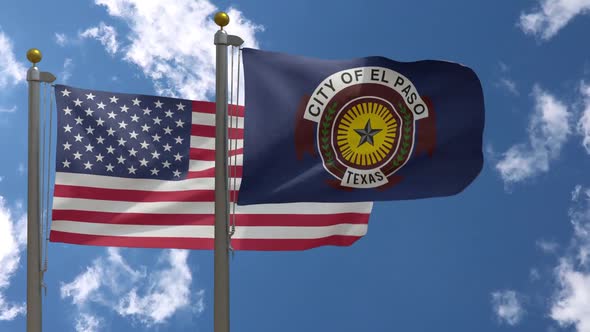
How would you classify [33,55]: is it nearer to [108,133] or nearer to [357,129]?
[108,133]

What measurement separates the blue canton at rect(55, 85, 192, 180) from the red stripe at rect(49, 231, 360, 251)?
2.35ft

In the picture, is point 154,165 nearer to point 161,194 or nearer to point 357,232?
point 161,194

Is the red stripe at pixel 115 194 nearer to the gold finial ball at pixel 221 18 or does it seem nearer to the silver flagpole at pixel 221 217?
the silver flagpole at pixel 221 217

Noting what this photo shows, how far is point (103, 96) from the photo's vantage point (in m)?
10.6

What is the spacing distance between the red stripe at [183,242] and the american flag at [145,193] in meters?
0.01

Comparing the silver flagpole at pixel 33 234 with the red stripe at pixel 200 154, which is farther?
the red stripe at pixel 200 154

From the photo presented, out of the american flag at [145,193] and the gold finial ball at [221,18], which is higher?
the gold finial ball at [221,18]

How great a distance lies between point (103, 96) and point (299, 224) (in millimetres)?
2635

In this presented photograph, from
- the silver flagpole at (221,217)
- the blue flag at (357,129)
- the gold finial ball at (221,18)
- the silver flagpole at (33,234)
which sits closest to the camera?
the silver flagpole at (221,217)

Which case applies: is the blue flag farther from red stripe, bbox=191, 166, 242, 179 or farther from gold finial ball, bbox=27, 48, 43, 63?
gold finial ball, bbox=27, 48, 43, 63

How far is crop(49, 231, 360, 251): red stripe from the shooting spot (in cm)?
1054

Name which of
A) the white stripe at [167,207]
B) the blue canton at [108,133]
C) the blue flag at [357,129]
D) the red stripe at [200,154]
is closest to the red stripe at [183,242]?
the white stripe at [167,207]

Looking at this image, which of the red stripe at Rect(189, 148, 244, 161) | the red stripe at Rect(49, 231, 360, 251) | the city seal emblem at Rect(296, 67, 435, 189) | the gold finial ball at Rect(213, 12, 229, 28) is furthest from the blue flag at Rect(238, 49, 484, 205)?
the red stripe at Rect(189, 148, 244, 161)

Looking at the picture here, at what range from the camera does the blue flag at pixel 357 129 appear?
361 inches
